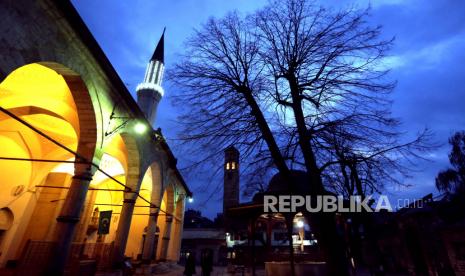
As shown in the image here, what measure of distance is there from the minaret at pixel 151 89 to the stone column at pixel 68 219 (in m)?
12.3

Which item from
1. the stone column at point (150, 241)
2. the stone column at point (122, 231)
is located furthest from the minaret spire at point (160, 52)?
the stone column at point (122, 231)

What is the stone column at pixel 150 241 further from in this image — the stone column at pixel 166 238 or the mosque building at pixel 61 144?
the stone column at pixel 166 238

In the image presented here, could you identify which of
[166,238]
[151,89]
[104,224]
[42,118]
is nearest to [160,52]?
[151,89]

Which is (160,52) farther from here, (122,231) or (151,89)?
(122,231)

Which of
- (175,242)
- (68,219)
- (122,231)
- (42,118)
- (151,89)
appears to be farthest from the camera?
(151,89)

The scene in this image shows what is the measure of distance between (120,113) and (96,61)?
2.31 meters

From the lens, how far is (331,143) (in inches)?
243

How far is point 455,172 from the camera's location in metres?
17.1

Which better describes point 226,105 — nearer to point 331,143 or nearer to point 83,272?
point 331,143

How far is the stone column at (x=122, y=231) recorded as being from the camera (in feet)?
Answer: 32.3

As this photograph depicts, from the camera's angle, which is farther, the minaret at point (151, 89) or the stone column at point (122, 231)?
the minaret at point (151, 89)

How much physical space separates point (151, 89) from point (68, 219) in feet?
50.2

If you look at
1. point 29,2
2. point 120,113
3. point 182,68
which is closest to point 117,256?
point 120,113

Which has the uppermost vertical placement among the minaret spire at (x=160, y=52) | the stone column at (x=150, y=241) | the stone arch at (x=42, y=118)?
the minaret spire at (x=160, y=52)
